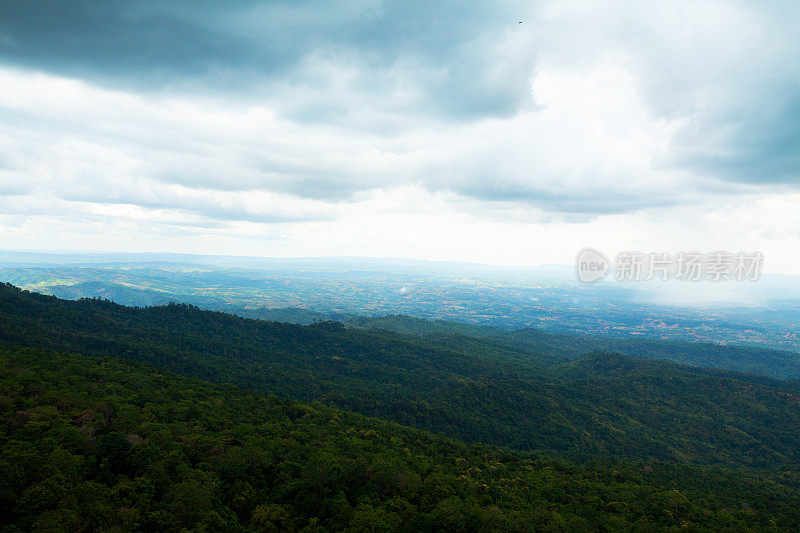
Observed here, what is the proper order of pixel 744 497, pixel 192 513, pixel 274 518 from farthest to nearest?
1. pixel 744 497
2. pixel 274 518
3. pixel 192 513

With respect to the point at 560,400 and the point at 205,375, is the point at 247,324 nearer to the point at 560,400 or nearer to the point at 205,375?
the point at 205,375

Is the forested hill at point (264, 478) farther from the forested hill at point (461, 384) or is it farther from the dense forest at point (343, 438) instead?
the forested hill at point (461, 384)

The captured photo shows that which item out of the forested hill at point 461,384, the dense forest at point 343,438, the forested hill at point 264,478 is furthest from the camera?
the forested hill at point 461,384

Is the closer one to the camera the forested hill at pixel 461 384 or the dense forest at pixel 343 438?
the dense forest at pixel 343 438

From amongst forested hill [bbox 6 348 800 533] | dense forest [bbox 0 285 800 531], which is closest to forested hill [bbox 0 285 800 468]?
dense forest [bbox 0 285 800 531]

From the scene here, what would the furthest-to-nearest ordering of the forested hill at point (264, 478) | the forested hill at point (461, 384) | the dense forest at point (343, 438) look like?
the forested hill at point (461, 384), the dense forest at point (343, 438), the forested hill at point (264, 478)

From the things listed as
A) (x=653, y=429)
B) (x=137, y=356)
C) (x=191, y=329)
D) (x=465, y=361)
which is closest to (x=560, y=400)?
(x=653, y=429)

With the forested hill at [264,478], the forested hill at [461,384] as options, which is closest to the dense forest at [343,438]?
the forested hill at [264,478]
